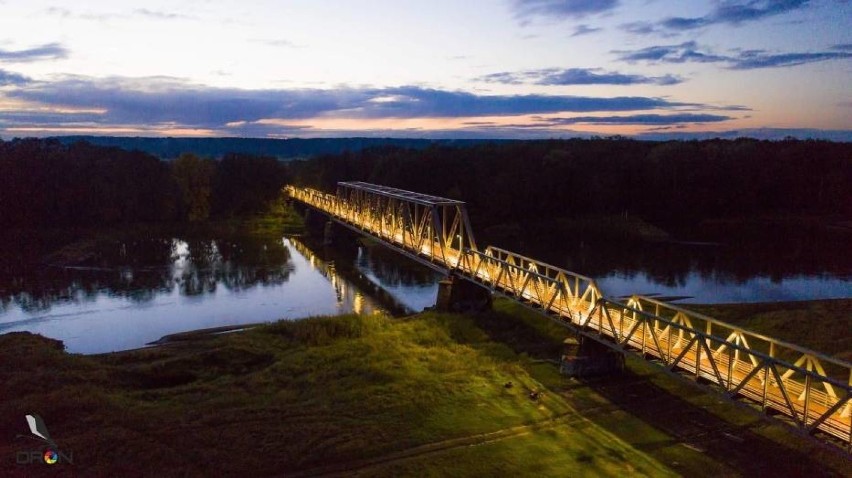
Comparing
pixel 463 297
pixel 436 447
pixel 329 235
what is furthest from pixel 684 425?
pixel 329 235

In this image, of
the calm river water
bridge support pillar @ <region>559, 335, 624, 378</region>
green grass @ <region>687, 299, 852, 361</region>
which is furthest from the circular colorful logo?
green grass @ <region>687, 299, 852, 361</region>

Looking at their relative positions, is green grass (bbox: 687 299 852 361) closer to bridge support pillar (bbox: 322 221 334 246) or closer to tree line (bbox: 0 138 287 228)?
bridge support pillar (bbox: 322 221 334 246)

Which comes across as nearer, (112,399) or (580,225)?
(112,399)

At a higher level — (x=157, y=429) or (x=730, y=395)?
(x=730, y=395)

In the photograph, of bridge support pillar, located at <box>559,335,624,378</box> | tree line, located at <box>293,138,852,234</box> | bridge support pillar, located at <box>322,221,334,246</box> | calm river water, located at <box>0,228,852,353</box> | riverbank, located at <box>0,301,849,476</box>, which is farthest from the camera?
tree line, located at <box>293,138,852,234</box>

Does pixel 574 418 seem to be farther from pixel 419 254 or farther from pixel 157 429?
pixel 419 254

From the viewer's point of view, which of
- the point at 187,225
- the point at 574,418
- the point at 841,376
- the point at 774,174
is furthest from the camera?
the point at 774,174

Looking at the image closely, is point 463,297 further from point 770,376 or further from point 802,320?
point 770,376

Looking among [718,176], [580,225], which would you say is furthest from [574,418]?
[718,176]
